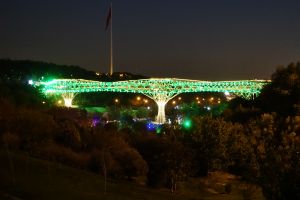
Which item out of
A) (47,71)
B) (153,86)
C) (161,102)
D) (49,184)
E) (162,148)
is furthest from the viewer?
(47,71)

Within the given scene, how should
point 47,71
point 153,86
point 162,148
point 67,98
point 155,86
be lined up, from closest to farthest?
point 162,148, point 67,98, point 155,86, point 153,86, point 47,71

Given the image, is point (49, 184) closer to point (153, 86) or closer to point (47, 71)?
point (153, 86)

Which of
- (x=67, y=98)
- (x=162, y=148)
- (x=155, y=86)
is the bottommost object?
(x=162, y=148)

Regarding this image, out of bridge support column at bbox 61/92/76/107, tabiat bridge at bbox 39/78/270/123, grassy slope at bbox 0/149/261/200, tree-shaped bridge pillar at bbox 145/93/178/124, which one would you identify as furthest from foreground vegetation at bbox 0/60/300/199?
bridge support column at bbox 61/92/76/107

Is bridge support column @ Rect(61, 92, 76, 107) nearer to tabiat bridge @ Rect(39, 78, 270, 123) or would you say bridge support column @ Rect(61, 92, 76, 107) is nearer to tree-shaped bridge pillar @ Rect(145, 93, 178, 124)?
tabiat bridge @ Rect(39, 78, 270, 123)

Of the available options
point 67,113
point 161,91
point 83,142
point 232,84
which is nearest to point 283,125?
point 83,142

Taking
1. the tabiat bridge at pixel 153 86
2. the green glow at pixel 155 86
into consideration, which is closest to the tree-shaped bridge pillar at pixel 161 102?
the tabiat bridge at pixel 153 86

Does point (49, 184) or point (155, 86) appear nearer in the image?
point (49, 184)

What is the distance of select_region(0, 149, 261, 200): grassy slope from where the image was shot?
14281mm

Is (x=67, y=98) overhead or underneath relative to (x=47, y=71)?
underneath

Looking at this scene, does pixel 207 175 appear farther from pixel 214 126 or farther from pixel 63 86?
pixel 63 86

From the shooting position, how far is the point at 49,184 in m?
16.2

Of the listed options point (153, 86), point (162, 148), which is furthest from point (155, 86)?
point (162, 148)

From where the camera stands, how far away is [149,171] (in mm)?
25969
